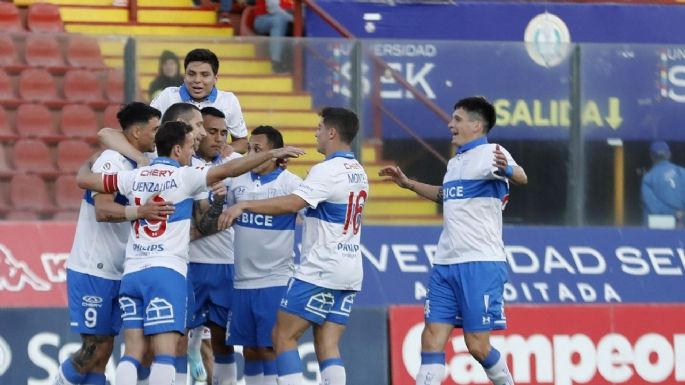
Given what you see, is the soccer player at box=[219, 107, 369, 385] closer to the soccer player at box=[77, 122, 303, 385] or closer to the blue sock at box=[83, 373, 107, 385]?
the soccer player at box=[77, 122, 303, 385]

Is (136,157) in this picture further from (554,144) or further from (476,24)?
(476,24)

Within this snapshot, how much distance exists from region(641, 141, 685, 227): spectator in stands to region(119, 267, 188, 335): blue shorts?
6.61 meters

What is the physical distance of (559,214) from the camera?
1761 cm

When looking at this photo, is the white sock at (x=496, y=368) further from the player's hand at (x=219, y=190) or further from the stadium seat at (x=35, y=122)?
the stadium seat at (x=35, y=122)

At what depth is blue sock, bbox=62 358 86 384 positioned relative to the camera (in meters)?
13.1

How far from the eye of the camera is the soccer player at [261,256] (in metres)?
13.3

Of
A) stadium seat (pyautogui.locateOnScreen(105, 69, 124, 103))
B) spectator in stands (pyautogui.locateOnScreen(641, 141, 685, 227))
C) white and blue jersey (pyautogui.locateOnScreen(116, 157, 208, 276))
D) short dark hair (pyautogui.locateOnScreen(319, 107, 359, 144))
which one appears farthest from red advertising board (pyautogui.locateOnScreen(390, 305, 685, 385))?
stadium seat (pyautogui.locateOnScreen(105, 69, 124, 103))

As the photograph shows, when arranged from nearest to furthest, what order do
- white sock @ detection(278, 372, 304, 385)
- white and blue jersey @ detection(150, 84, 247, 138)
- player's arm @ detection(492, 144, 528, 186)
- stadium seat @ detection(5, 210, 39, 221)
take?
player's arm @ detection(492, 144, 528, 186), white sock @ detection(278, 372, 304, 385), white and blue jersey @ detection(150, 84, 247, 138), stadium seat @ detection(5, 210, 39, 221)

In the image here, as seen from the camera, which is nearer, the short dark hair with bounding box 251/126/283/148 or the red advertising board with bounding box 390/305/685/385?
the short dark hair with bounding box 251/126/283/148

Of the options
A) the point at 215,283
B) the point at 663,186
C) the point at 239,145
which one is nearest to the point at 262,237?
the point at 215,283

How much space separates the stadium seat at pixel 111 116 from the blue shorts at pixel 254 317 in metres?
3.84

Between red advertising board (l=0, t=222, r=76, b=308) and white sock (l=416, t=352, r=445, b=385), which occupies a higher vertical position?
red advertising board (l=0, t=222, r=76, b=308)

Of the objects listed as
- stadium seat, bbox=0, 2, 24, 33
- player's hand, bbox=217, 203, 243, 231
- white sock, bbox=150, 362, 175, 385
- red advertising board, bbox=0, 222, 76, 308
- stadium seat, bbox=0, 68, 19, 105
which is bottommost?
white sock, bbox=150, 362, 175, 385

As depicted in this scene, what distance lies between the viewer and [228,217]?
40.8 ft
